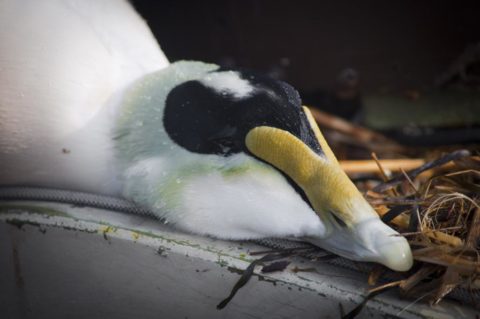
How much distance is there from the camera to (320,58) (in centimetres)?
220

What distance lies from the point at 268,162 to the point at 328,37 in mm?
1355

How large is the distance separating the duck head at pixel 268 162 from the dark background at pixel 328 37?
104cm

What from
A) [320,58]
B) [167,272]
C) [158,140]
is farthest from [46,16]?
[320,58]

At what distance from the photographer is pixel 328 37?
7.07 feet

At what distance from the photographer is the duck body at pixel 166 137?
0.89 m

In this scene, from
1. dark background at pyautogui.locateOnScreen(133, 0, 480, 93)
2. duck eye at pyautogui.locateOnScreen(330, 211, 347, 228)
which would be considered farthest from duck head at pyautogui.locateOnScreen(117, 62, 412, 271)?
dark background at pyautogui.locateOnScreen(133, 0, 480, 93)

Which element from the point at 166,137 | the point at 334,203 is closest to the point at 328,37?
the point at 166,137

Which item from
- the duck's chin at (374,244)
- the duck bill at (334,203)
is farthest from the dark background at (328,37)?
the duck's chin at (374,244)

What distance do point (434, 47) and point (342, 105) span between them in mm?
417

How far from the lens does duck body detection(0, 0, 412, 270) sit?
35.1 inches

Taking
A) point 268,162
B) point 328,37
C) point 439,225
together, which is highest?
point 328,37

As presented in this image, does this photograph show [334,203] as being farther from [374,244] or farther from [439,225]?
[439,225]

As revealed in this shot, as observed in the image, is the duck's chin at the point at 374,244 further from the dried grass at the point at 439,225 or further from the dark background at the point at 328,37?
the dark background at the point at 328,37

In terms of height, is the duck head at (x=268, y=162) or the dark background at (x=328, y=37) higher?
Result: the dark background at (x=328, y=37)
